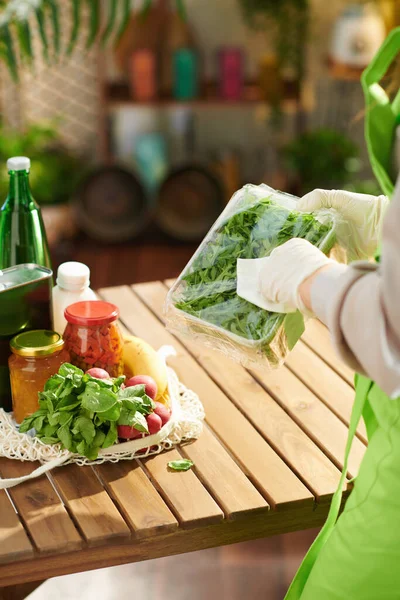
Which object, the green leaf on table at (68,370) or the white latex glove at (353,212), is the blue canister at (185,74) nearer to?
the white latex glove at (353,212)

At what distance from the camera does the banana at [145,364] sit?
5.29ft

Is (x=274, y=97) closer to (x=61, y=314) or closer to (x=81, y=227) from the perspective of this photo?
(x=81, y=227)

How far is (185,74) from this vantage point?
4586 mm

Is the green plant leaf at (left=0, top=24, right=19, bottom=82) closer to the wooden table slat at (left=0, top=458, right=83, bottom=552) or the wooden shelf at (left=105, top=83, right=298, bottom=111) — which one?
the wooden table slat at (left=0, top=458, right=83, bottom=552)

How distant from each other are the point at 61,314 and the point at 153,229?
3366mm

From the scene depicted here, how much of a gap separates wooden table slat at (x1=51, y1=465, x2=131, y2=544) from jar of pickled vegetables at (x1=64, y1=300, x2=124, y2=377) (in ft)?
0.64

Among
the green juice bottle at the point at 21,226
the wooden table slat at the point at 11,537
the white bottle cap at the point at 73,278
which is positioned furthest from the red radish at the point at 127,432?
the green juice bottle at the point at 21,226

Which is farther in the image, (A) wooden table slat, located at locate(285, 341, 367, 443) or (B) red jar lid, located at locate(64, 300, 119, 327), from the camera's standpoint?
(A) wooden table slat, located at locate(285, 341, 367, 443)

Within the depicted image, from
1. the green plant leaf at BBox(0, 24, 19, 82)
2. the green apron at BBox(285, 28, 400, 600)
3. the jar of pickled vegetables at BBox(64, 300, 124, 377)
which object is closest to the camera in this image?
the green apron at BBox(285, 28, 400, 600)

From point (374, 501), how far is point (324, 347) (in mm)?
757

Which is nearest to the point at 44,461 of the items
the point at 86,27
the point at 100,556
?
the point at 100,556

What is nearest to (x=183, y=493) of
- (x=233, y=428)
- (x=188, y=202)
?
(x=233, y=428)

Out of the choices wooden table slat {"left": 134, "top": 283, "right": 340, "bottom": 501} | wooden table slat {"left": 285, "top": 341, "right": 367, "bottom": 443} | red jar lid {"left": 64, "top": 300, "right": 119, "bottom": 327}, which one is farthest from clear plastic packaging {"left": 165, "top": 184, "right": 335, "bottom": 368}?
wooden table slat {"left": 285, "top": 341, "right": 367, "bottom": 443}

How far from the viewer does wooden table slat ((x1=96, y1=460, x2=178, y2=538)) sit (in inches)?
52.6
